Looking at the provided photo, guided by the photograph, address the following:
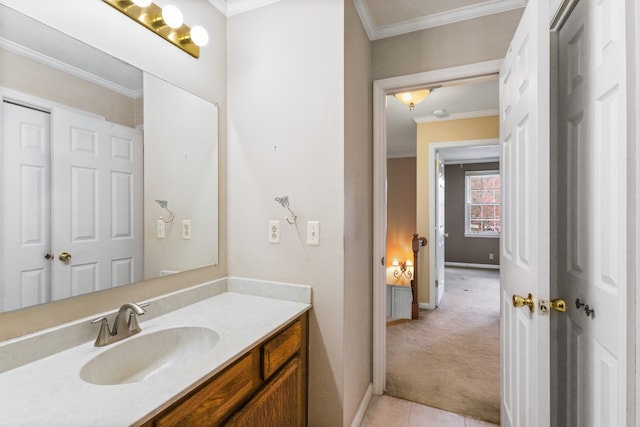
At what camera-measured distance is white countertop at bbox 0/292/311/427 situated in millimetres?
679

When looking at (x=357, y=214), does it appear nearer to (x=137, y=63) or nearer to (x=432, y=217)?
(x=137, y=63)

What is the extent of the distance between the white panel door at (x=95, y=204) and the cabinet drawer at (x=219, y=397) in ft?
2.00

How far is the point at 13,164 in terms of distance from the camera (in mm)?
902

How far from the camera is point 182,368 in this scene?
880mm

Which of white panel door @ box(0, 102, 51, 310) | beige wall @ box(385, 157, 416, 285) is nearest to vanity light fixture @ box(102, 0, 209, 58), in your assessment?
white panel door @ box(0, 102, 51, 310)

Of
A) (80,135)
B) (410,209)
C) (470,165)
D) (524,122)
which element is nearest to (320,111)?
(524,122)

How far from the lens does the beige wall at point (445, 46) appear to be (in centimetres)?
174

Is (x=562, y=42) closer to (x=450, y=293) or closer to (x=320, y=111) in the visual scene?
(x=320, y=111)

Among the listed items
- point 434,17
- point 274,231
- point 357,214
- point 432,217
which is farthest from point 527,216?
point 432,217

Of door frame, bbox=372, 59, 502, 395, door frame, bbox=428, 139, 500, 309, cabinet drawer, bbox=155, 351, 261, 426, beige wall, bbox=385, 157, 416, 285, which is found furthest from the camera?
beige wall, bbox=385, 157, 416, 285

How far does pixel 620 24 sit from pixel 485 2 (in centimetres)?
113

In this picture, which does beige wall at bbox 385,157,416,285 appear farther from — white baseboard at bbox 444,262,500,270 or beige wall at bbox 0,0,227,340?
beige wall at bbox 0,0,227,340

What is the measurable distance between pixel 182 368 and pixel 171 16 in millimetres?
1423

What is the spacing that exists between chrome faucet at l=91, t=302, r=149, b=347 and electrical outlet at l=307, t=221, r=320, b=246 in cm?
78
